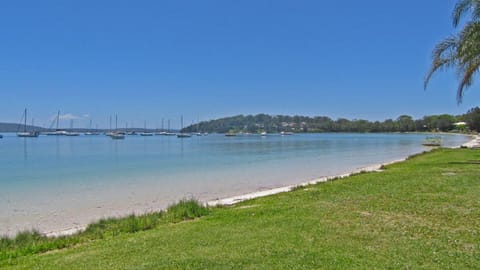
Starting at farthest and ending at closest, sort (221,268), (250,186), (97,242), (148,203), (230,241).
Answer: (250,186) < (148,203) < (97,242) < (230,241) < (221,268)

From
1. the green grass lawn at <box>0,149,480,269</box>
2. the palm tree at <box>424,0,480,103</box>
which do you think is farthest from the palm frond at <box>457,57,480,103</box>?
the green grass lawn at <box>0,149,480,269</box>

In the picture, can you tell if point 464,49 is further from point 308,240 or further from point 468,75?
point 308,240

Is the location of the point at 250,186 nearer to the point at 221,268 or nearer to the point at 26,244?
the point at 26,244

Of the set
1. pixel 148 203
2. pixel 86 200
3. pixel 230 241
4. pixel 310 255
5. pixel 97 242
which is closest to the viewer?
pixel 310 255

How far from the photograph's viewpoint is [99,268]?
465cm

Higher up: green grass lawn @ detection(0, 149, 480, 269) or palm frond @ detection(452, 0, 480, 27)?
palm frond @ detection(452, 0, 480, 27)

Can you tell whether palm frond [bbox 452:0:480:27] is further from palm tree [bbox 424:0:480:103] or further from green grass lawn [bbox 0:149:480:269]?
green grass lawn [bbox 0:149:480:269]

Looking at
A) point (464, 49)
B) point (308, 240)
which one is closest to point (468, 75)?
point (464, 49)

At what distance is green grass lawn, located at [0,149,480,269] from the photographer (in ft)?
14.9

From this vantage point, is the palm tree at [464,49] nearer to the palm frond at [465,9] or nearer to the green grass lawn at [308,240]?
the palm frond at [465,9]

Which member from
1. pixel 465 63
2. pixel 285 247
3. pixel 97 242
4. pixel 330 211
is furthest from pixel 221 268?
pixel 465 63

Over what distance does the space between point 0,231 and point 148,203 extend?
14.9 feet

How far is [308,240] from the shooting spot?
5.41m

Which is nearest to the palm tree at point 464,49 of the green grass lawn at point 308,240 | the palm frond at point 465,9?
the palm frond at point 465,9
